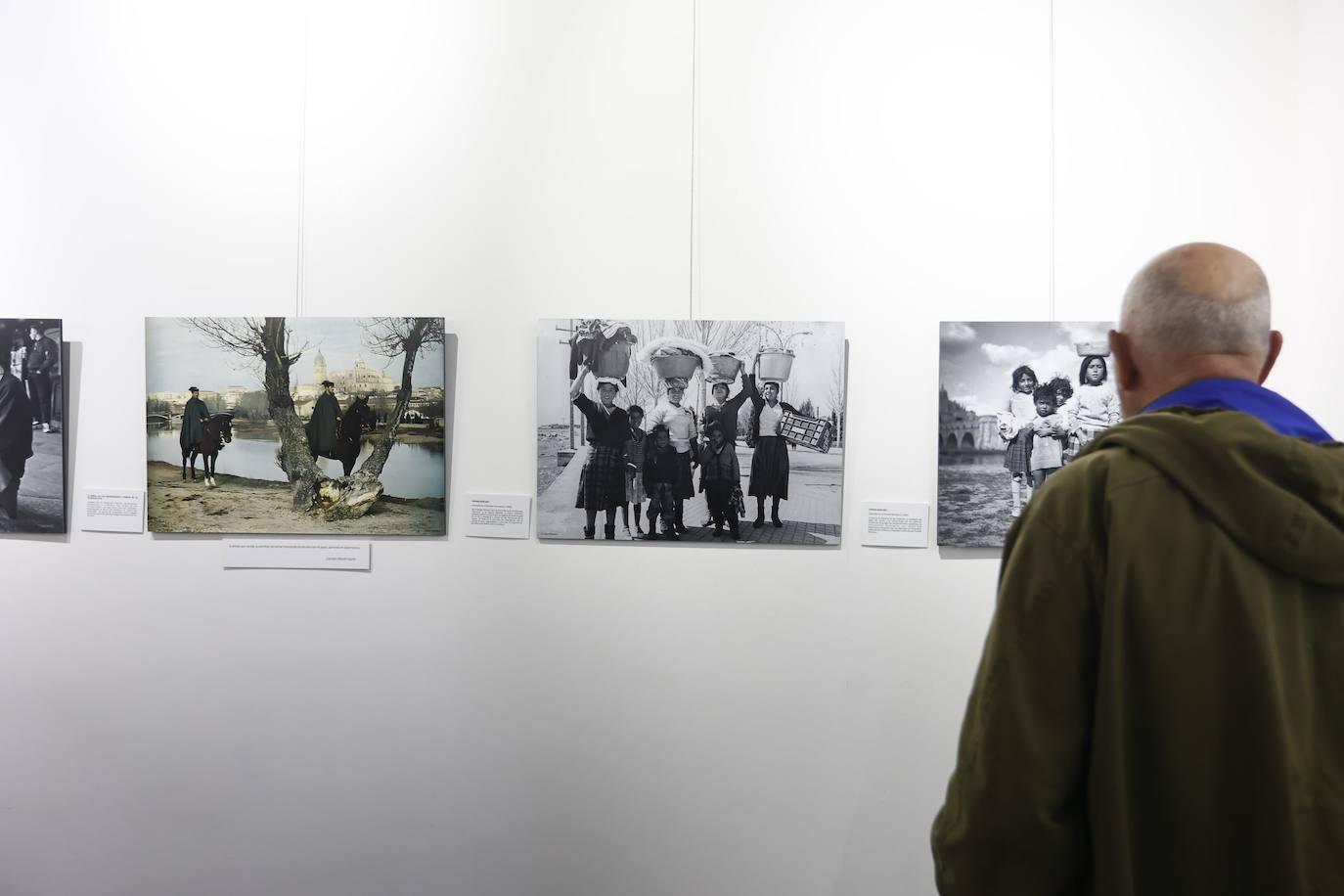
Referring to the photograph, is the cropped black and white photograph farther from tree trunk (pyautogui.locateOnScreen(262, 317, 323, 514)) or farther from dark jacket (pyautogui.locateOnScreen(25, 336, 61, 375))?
tree trunk (pyautogui.locateOnScreen(262, 317, 323, 514))

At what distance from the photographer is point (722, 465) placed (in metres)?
2.54

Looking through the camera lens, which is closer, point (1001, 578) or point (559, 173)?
point (1001, 578)

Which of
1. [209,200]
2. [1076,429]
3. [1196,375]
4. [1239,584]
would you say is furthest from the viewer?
[209,200]

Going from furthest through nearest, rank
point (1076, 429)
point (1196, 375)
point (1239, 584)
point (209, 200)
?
point (209, 200) < point (1076, 429) < point (1196, 375) < point (1239, 584)

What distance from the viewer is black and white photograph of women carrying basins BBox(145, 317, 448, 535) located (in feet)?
8.54

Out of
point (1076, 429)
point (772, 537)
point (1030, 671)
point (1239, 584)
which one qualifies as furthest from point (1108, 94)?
point (1030, 671)

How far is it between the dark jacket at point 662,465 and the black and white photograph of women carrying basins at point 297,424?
0.73 metres

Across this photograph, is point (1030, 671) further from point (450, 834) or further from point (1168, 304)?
point (450, 834)

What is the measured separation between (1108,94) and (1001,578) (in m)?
2.09

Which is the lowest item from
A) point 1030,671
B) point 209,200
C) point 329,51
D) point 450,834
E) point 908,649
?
point 450,834

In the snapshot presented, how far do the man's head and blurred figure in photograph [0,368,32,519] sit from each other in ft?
11.4

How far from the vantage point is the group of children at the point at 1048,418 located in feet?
8.20

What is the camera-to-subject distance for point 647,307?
2586mm
